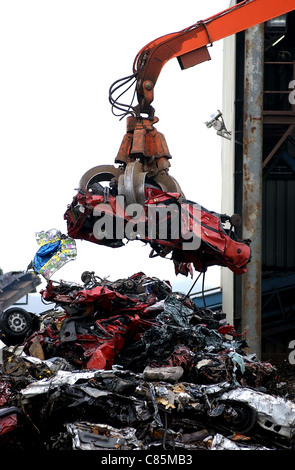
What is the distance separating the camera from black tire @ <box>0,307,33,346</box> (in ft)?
31.0

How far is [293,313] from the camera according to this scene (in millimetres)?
15023

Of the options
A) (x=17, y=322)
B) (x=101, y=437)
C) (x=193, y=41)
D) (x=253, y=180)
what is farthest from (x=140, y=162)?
(x=253, y=180)

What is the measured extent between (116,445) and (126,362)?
2572 mm

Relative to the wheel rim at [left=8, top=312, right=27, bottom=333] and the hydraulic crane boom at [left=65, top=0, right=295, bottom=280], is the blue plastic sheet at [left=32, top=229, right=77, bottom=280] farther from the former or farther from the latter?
the wheel rim at [left=8, top=312, right=27, bottom=333]

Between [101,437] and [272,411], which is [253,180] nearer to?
[272,411]

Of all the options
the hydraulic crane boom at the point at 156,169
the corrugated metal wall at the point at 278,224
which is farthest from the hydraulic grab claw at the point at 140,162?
the corrugated metal wall at the point at 278,224

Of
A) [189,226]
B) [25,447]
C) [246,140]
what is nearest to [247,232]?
[246,140]

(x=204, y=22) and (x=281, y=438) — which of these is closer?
(x=281, y=438)

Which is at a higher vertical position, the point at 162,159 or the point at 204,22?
the point at 204,22

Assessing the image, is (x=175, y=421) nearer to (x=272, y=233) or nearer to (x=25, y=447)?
(x=25, y=447)

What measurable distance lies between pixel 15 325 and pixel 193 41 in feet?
15.8

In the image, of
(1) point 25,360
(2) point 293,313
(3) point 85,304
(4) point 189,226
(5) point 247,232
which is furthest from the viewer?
(2) point 293,313

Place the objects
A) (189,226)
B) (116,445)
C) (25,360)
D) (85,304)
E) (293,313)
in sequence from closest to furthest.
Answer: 1. (116,445)
2. (25,360)
3. (189,226)
4. (85,304)
5. (293,313)

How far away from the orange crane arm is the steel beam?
290 centimetres
